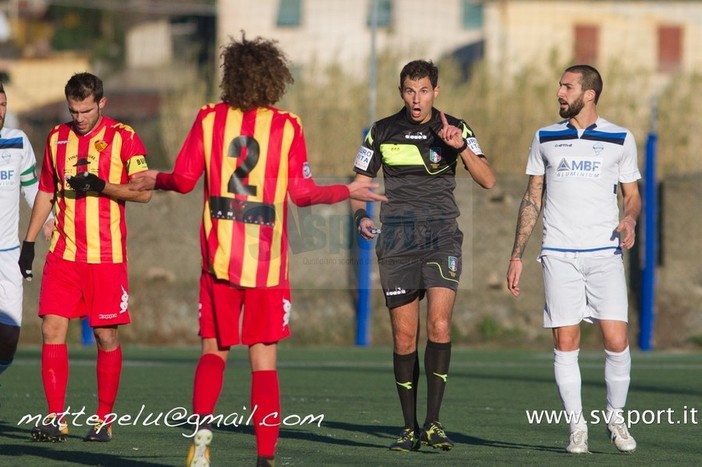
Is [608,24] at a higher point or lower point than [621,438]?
higher

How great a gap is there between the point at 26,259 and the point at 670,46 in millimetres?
38045

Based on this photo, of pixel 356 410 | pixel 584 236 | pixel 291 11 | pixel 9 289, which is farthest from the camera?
pixel 291 11

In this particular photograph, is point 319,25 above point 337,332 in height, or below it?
above

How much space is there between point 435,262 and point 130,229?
859cm

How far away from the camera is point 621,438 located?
699 centimetres

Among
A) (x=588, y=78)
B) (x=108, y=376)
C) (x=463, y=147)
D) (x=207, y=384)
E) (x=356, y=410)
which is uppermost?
(x=588, y=78)

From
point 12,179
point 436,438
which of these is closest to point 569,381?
point 436,438

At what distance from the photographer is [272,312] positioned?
578 centimetres

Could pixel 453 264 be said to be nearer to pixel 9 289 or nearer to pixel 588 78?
pixel 588 78

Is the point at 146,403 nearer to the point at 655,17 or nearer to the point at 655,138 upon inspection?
the point at 655,138

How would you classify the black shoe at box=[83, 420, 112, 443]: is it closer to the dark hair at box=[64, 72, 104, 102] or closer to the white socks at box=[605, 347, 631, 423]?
the dark hair at box=[64, 72, 104, 102]

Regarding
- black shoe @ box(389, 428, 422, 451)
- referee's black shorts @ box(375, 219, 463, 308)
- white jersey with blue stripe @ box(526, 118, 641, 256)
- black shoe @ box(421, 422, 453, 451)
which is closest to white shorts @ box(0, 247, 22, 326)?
referee's black shorts @ box(375, 219, 463, 308)

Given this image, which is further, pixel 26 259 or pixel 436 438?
pixel 26 259

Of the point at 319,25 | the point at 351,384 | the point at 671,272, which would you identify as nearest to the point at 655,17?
the point at 319,25
